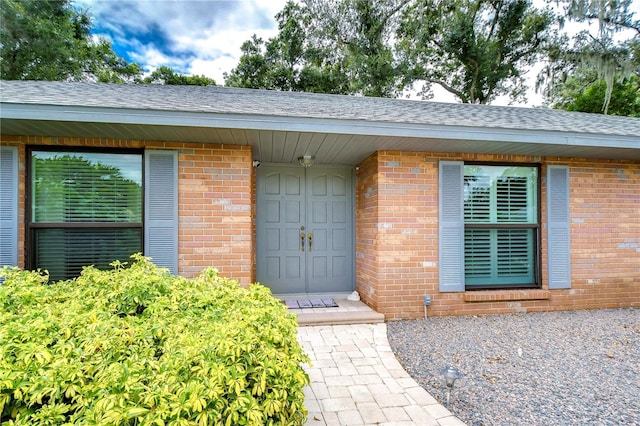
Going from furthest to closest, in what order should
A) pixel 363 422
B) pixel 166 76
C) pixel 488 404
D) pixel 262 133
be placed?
pixel 166 76 < pixel 262 133 < pixel 488 404 < pixel 363 422

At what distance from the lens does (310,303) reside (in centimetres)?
441

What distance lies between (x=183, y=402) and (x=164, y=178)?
3106mm

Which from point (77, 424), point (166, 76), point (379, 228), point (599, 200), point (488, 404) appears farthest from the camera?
point (166, 76)

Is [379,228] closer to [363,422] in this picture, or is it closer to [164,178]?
[363,422]

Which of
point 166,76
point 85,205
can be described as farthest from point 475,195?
point 166,76

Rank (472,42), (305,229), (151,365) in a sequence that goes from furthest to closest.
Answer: (472,42) < (305,229) < (151,365)

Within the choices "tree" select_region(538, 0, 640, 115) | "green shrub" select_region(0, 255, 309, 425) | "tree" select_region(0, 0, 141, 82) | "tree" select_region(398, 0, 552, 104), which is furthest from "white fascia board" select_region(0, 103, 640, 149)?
"tree" select_region(0, 0, 141, 82)

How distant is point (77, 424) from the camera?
1.02 metres

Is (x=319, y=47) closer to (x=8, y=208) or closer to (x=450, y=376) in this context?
(x=8, y=208)

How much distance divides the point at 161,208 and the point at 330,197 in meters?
2.41

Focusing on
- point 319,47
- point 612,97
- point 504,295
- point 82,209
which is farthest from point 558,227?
point 319,47

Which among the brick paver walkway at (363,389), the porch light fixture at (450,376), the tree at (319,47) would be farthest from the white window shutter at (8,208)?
the tree at (319,47)

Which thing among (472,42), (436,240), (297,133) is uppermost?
(472,42)

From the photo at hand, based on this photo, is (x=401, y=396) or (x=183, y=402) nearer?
(x=183, y=402)
